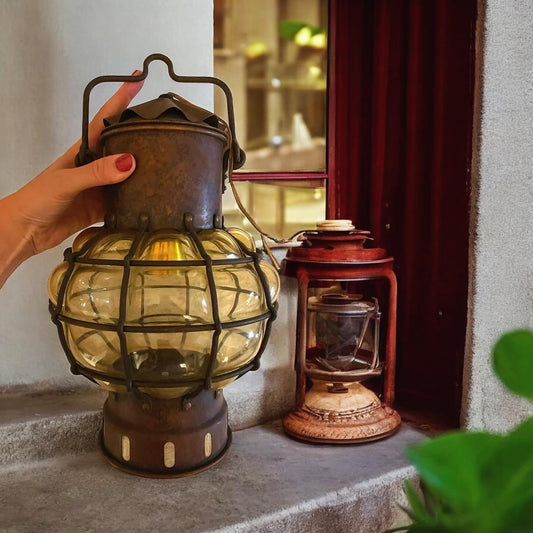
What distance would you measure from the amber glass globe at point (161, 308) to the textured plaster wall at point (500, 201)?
58 cm

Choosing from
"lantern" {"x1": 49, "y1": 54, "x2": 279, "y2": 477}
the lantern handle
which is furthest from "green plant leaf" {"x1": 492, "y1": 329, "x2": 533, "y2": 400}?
the lantern handle

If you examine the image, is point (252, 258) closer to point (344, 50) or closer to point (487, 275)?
point (487, 275)

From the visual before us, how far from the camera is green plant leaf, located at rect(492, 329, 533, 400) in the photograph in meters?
A: 0.28

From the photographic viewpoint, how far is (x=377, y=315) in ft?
4.36

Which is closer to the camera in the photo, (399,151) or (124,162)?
(124,162)

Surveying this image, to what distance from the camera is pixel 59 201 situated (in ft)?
3.16

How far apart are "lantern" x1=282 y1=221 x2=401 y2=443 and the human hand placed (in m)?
0.50

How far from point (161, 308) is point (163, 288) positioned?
34 mm

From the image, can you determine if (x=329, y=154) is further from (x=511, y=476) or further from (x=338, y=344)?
(x=511, y=476)

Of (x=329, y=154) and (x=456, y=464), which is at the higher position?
(x=329, y=154)

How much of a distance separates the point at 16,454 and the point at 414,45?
1.34 meters

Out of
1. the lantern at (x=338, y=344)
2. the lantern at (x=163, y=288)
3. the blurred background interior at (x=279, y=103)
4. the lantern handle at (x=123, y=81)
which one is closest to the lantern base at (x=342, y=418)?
the lantern at (x=338, y=344)

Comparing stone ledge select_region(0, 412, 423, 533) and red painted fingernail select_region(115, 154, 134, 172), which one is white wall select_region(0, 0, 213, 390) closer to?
stone ledge select_region(0, 412, 423, 533)

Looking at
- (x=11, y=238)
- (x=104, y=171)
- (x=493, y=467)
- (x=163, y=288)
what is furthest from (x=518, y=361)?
(x=11, y=238)
